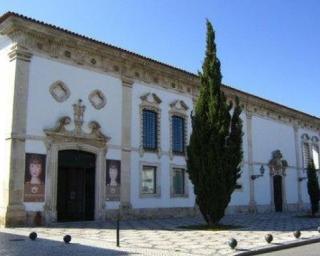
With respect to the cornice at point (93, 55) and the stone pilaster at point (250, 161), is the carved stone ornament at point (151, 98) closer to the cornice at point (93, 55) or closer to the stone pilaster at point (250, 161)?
the cornice at point (93, 55)


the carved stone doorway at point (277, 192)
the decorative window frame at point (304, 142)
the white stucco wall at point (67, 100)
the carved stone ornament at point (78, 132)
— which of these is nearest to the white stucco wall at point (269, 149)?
the carved stone doorway at point (277, 192)

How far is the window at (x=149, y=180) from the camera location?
69.2 ft

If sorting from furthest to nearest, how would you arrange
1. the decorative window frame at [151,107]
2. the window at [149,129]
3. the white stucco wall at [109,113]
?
the window at [149,129]
the decorative window frame at [151,107]
the white stucco wall at [109,113]

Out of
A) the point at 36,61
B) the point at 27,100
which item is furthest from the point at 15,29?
the point at 27,100

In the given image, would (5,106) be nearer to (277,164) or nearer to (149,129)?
(149,129)

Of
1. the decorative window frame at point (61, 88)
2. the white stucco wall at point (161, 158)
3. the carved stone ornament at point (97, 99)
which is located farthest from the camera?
the white stucco wall at point (161, 158)

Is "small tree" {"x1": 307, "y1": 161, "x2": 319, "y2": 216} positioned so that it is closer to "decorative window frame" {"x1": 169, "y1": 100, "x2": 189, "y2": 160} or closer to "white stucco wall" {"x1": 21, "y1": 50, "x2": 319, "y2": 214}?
"white stucco wall" {"x1": 21, "y1": 50, "x2": 319, "y2": 214}

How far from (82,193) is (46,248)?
8485 millimetres

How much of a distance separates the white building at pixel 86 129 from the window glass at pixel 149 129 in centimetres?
5

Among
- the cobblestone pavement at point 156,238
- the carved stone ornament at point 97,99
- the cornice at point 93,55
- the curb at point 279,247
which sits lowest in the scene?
the curb at point 279,247

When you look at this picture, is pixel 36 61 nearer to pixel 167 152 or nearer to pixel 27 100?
pixel 27 100

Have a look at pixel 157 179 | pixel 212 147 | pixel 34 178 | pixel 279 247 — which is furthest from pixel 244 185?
pixel 279 247

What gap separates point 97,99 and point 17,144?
446 centimetres

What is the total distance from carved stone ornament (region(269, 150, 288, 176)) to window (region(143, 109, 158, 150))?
11.4 metres
